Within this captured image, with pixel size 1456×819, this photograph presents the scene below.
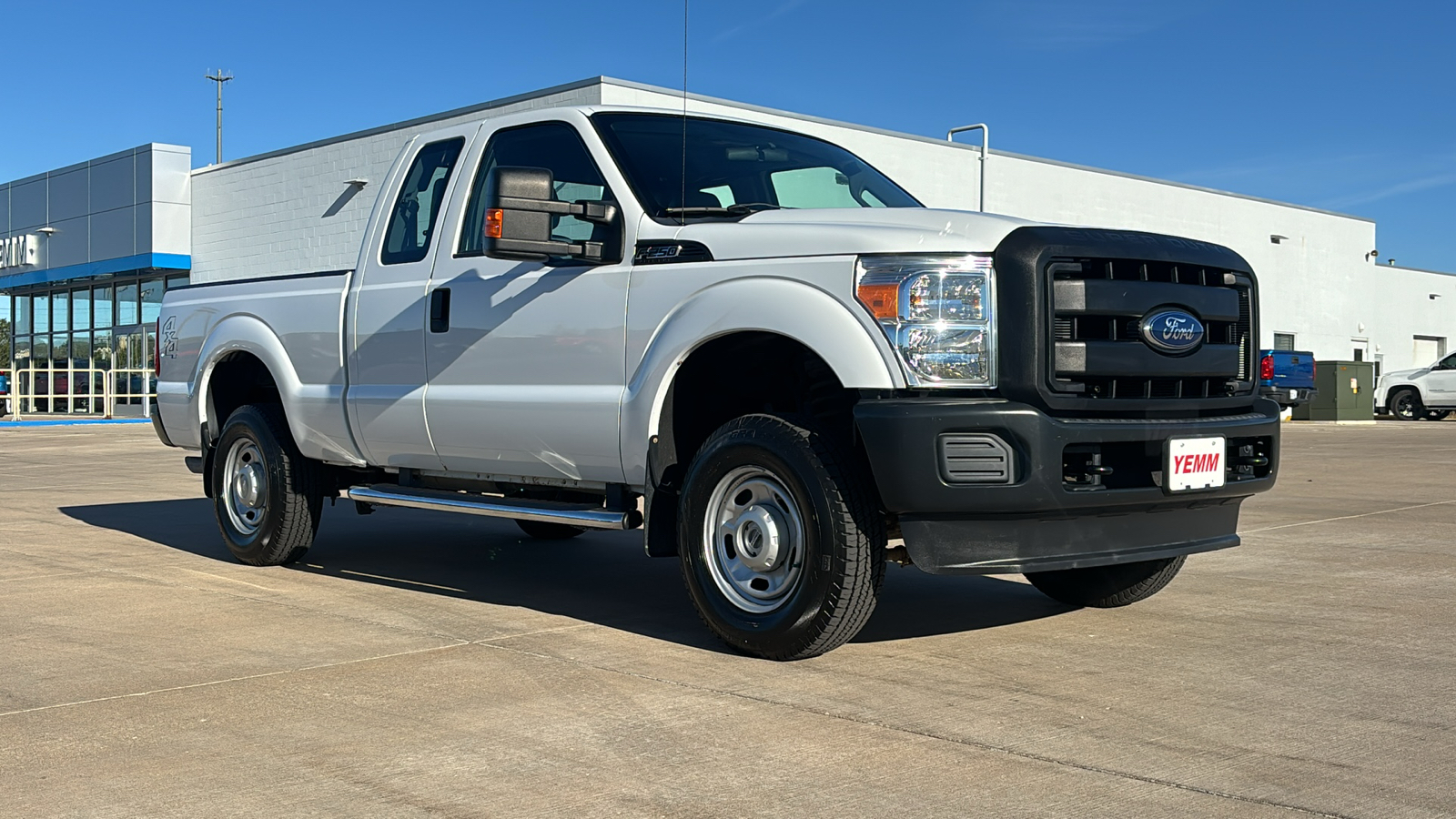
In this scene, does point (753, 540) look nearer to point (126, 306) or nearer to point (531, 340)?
point (531, 340)

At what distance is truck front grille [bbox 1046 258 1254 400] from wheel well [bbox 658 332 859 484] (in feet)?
2.58

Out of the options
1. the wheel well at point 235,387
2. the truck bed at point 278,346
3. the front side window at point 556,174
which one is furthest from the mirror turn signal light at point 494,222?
the wheel well at point 235,387

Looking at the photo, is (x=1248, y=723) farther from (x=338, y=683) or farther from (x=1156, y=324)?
(x=338, y=683)

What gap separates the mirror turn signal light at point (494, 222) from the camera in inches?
212

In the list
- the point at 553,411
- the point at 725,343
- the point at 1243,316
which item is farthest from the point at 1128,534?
the point at 553,411

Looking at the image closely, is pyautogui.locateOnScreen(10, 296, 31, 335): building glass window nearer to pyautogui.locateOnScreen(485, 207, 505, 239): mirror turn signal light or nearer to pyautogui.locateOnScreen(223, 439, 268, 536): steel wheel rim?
pyautogui.locateOnScreen(223, 439, 268, 536): steel wheel rim

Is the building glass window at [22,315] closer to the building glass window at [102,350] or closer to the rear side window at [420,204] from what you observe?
the building glass window at [102,350]

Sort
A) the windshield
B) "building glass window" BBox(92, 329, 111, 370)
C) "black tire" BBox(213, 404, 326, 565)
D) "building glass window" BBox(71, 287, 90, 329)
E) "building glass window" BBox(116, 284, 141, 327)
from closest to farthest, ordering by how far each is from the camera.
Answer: the windshield, "black tire" BBox(213, 404, 326, 565), "building glass window" BBox(116, 284, 141, 327), "building glass window" BBox(92, 329, 111, 370), "building glass window" BBox(71, 287, 90, 329)

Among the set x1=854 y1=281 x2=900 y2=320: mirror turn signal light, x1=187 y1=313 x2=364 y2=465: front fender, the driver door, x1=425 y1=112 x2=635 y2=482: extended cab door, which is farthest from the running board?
the driver door

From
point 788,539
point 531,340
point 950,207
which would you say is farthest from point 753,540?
point 950,207

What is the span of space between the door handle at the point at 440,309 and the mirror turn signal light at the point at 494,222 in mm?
988

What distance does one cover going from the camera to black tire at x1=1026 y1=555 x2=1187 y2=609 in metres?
6.00

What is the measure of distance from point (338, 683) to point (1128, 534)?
2704mm

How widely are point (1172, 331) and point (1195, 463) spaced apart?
465 mm
